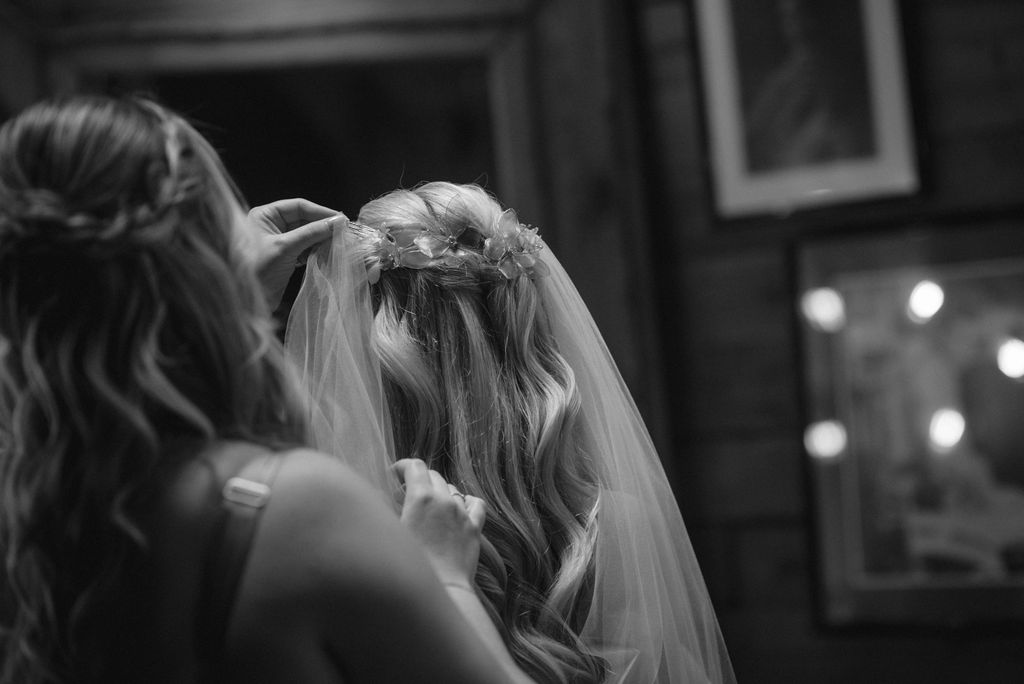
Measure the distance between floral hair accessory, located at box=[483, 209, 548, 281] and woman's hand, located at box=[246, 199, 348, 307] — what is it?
20cm

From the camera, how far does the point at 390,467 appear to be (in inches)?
45.6

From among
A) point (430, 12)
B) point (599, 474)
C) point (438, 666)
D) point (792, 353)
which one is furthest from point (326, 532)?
point (430, 12)

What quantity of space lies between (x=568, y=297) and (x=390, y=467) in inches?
14.2

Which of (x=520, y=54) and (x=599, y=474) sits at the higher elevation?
(x=520, y=54)

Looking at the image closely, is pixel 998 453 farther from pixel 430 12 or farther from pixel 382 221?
pixel 430 12

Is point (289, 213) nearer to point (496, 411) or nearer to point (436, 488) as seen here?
point (496, 411)

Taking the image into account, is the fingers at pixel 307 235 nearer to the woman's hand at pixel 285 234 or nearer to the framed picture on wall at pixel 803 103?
the woman's hand at pixel 285 234

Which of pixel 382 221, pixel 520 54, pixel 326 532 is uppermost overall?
pixel 520 54

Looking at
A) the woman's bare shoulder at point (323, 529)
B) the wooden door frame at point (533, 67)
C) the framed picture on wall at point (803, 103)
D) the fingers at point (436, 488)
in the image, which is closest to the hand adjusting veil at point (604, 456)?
the fingers at point (436, 488)

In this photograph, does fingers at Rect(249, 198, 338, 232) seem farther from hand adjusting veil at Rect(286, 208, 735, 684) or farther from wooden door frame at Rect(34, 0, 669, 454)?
wooden door frame at Rect(34, 0, 669, 454)

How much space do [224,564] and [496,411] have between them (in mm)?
583

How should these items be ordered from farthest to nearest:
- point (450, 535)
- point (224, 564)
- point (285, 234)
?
1. point (285, 234)
2. point (450, 535)
3. point (224, 564)

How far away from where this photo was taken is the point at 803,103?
215cm

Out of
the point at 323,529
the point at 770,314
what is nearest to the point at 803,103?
the point at 770,314
